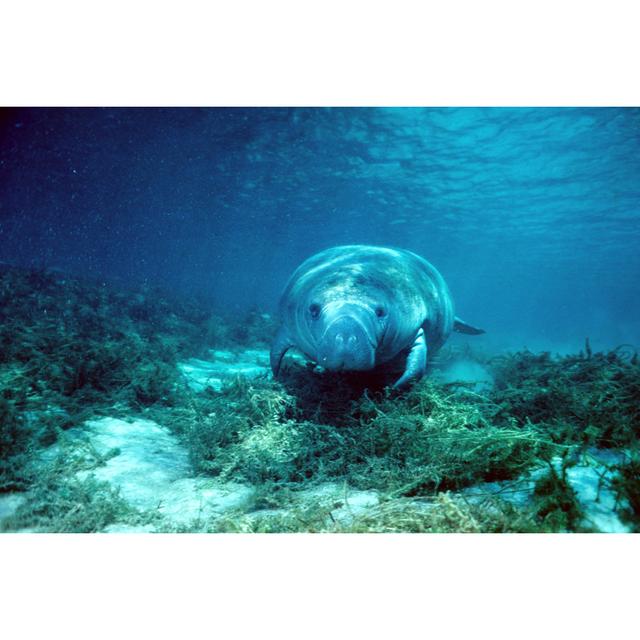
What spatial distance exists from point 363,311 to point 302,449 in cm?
135

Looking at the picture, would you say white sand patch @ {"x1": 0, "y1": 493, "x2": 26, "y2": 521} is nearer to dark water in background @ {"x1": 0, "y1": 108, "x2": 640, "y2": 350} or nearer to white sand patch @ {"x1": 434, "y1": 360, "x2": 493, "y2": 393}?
dark water in background @ {"x1": 0, "y1": 108, "x2": 640, "y2": 350}

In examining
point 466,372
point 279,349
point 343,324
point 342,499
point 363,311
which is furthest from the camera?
point 466,372

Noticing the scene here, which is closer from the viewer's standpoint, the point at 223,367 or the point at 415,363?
the point at 415,363

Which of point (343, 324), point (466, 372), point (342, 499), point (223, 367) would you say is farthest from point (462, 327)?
point (342, 499)

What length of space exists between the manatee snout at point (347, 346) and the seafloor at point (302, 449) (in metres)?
0.55

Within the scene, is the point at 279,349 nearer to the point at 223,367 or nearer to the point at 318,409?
the point at 318,409

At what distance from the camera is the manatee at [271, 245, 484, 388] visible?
3.36m

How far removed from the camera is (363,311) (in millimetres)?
3605

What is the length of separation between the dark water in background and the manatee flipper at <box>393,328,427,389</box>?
7.19 m

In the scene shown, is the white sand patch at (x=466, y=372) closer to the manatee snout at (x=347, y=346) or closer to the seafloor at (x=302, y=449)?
the seafloor at (x=302, y=449)

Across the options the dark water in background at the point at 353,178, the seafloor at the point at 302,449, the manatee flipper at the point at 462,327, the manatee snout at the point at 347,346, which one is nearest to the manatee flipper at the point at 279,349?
the seafloor at the point at 302,449

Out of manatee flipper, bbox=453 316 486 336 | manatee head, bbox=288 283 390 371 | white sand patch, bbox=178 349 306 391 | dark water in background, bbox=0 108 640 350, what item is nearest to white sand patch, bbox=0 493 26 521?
manatee head, bbox=288 283 390 371

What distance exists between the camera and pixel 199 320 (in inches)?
474
